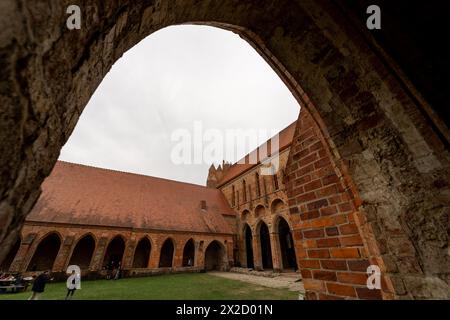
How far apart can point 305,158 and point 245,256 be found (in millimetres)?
23019

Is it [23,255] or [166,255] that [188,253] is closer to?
[166,255]

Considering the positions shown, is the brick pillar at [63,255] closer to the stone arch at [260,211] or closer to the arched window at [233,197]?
the stone arch at [260,211]

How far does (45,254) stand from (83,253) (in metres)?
2.51

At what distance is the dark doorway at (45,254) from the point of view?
15831mm

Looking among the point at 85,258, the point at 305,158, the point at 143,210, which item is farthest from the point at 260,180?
the point at 305,158

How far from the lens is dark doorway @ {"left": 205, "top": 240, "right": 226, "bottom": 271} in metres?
21.6

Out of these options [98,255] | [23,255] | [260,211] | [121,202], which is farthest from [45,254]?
[260,211]

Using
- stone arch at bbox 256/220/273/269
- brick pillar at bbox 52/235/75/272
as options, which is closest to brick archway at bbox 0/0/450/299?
brick pillar at bbox 52/235/75/272

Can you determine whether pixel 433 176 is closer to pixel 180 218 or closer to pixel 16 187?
pixel 16 187

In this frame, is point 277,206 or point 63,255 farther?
point 277,206

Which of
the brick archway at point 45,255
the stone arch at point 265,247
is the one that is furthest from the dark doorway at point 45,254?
the stone arch at point 265,247

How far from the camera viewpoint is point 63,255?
14.4 metres

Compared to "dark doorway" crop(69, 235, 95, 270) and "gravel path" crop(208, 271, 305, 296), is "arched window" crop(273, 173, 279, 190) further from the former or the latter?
"dark doorway" crop(69, 235, 95, 270)

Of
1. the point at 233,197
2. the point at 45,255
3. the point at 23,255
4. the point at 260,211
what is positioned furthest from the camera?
the point at 233,197
